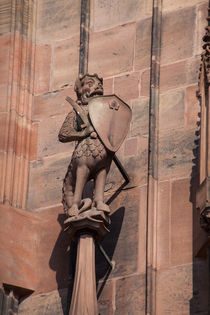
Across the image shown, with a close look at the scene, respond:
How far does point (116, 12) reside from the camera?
13172mm

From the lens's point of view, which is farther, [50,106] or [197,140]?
[50,106]

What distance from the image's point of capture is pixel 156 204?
39.5ft

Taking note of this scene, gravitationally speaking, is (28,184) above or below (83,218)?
above

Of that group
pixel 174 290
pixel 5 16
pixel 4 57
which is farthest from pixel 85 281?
pixel 5 16

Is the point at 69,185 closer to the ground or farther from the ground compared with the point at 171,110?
closer to the ground

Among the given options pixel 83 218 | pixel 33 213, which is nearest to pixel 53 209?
pixel 33 213

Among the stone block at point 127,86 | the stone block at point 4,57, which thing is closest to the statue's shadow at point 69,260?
the stone block at point 127,86

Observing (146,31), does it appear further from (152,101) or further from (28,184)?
(28,184)

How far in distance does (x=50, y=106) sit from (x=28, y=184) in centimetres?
73

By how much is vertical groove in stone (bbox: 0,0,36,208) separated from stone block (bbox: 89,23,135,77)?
58cm

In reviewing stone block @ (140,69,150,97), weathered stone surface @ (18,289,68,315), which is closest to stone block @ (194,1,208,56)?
stone block @ (140,69,150,97)

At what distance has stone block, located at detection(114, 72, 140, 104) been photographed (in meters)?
12.7

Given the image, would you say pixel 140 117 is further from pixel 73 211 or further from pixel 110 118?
pixel 73 211

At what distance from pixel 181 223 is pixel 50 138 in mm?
1559
